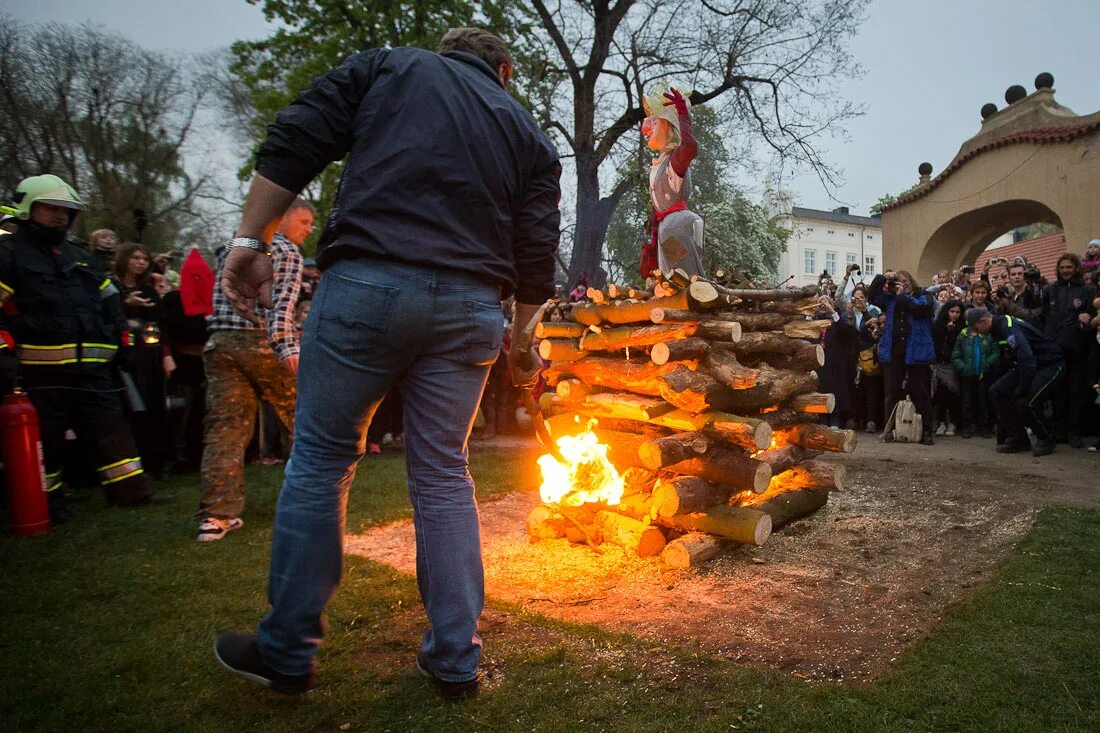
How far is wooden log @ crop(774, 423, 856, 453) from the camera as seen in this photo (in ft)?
15.8

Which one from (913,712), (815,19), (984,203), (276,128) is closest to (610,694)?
(913,712)

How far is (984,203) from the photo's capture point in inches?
630

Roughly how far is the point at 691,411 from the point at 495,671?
222cm

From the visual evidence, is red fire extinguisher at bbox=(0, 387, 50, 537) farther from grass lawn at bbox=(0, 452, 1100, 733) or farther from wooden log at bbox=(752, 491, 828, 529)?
wooden log at bbox=(752, 491, 828, 529)

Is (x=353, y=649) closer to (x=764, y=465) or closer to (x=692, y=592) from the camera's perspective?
(x=692, y=592)

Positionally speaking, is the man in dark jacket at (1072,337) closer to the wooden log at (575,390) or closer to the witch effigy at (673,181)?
the witch effigy at (673,181)

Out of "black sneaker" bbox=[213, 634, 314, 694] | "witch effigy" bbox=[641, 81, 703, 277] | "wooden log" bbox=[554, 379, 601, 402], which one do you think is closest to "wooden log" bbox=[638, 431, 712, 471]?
"wooden log" bbox=[554, 379, 601, 402]

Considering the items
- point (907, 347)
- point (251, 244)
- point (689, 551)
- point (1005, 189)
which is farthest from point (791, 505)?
point (1005, 189)

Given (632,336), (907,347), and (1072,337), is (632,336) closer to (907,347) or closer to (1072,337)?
(907,347)

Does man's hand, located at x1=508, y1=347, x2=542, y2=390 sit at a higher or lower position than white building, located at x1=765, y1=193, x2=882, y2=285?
lower

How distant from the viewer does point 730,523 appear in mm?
3922

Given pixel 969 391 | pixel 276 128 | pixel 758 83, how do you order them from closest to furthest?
pixel 276 128 → pixel 969 391 → pixel 758 83

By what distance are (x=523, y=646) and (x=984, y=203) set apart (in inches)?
696

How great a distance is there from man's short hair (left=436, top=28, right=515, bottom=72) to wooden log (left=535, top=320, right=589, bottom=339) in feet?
8.98
